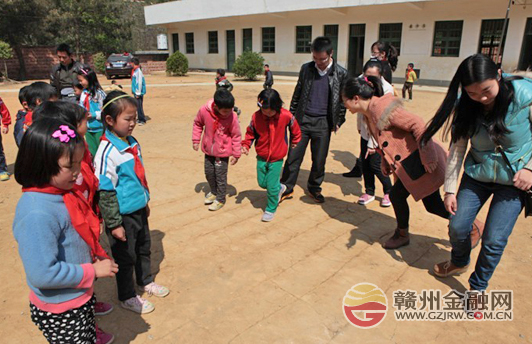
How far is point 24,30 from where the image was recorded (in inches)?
1022

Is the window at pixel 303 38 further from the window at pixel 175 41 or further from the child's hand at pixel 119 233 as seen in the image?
the child's hand at pixel 119 233

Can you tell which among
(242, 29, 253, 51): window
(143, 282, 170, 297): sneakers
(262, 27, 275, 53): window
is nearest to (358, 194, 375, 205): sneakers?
(143, 282, 170, 297): sneakers

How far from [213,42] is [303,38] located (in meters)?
8.21

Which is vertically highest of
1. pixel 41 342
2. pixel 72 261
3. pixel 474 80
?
pixel 474 80

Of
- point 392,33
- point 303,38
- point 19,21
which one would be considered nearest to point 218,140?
point 392,33

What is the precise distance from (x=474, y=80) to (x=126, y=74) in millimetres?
24070

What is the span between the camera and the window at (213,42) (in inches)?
1093

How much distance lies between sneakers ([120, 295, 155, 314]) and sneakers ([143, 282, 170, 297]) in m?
0.14

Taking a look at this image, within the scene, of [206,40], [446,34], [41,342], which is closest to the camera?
[41,342]

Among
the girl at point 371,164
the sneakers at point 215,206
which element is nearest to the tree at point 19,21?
the sneakers at point 215,206

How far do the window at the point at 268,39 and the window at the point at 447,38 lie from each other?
1002 cm

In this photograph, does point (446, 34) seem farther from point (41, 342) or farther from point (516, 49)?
point (41, 342)

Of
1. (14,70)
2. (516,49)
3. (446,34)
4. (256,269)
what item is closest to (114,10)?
(14,70)

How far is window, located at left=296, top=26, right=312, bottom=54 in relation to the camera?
2244 cm
